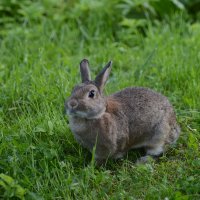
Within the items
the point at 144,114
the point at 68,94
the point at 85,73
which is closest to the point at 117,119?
the point at 144,114

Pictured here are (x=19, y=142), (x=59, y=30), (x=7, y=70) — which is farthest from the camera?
(x=59, y=30)

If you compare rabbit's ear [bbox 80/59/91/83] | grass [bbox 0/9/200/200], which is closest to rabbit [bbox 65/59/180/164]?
rabbit's ear [bbox 80/59/91/83]

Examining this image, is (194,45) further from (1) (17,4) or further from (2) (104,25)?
(1) (17,4)

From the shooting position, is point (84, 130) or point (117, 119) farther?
point (117, 119)

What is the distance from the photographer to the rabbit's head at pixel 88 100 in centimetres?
445

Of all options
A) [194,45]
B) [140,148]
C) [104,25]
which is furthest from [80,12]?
[140,148]

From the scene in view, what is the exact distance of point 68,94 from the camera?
5461mm

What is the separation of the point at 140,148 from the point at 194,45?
1991 millimetres

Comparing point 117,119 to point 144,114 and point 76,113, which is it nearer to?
point 144,114

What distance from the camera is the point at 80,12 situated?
769 cm

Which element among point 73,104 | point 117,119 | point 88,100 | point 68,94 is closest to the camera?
point 73,104

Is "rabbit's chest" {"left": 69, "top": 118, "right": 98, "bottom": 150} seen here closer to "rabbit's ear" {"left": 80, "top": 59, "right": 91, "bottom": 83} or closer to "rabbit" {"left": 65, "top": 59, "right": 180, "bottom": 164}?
"rabbit" {"left": 65, "top": 59, "right": 180, "bottom": 164}

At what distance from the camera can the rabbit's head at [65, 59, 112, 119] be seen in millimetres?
4449

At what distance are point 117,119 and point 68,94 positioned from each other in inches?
31.0
